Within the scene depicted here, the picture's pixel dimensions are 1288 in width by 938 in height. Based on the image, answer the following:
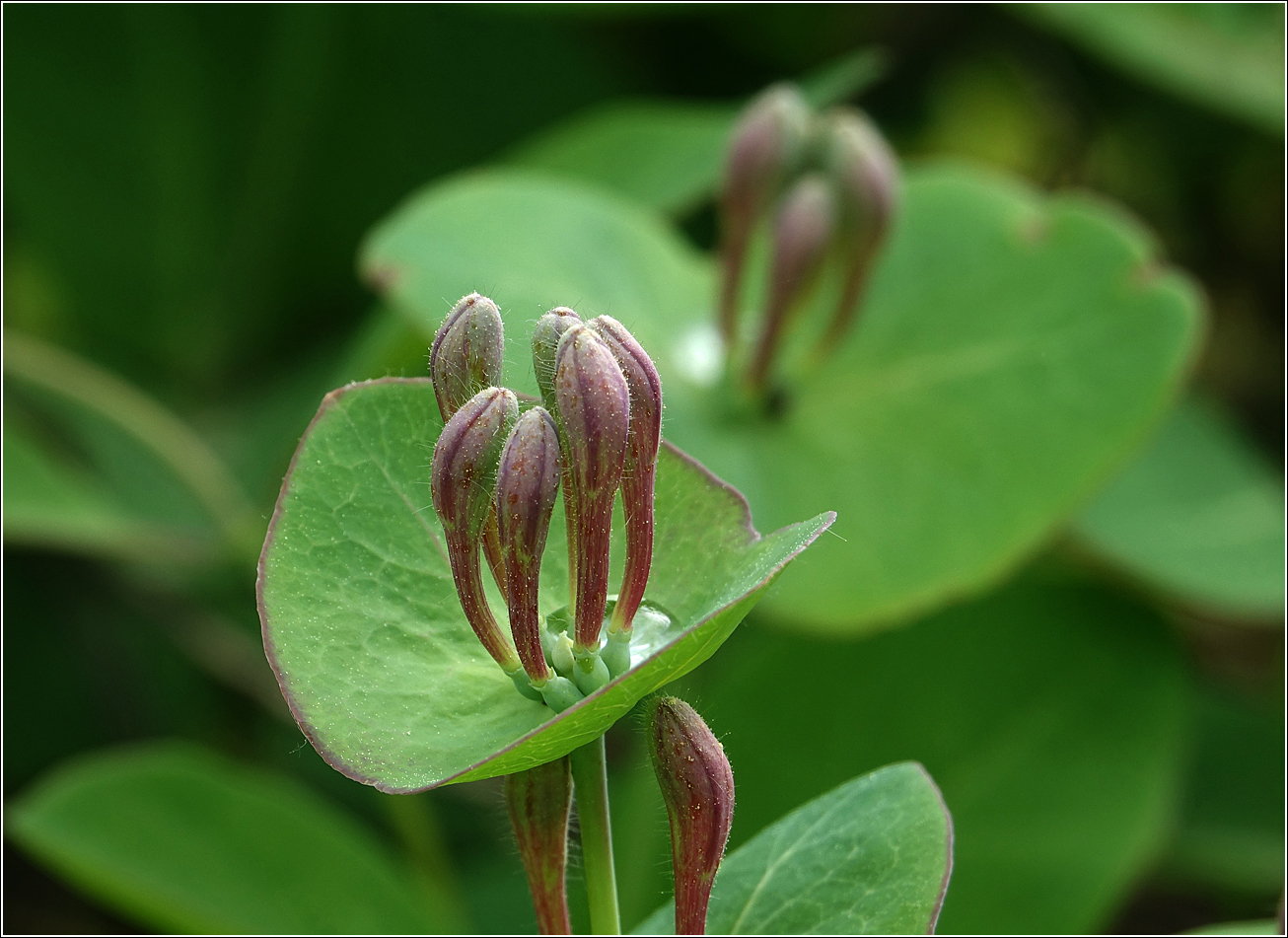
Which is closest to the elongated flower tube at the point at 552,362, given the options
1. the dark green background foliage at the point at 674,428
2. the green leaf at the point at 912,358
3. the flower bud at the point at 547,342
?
the flower bud at the point at 547,342

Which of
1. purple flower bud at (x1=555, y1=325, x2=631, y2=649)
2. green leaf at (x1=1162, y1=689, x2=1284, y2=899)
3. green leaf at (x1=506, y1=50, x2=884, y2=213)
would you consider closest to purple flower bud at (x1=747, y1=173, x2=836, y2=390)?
green leaf at (x1=506, y1=50, x2=884, y2=213)

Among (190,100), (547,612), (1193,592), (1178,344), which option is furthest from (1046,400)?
(190,100)

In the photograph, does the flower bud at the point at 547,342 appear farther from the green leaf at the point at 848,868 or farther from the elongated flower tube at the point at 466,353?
the green leaf at the point at 848,868

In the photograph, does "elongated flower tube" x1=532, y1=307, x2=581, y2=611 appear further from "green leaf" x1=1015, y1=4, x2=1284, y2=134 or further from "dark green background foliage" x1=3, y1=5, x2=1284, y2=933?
"green leaf" x1=1015, y1=4, x2=1284, y2=134

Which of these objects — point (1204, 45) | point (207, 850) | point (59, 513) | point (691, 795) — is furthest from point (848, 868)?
point (1204, 45)

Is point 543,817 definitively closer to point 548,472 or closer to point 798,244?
point 548,472

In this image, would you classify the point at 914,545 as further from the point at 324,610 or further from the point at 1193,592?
the point at 324,610
